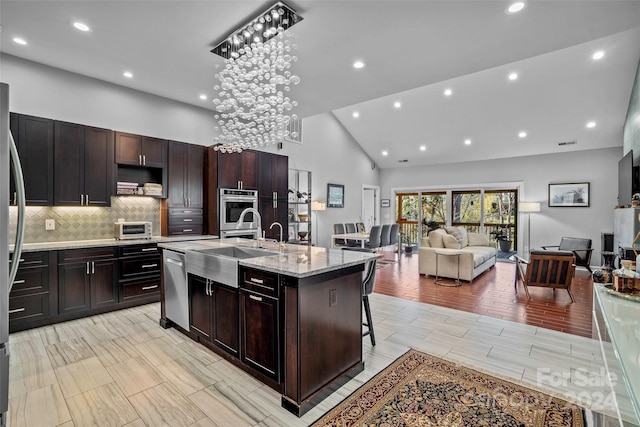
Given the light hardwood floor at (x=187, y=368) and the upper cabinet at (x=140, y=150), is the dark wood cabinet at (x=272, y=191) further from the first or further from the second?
the light hardwood floor at (x=187, y=368)

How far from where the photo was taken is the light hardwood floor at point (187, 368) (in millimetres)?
1987

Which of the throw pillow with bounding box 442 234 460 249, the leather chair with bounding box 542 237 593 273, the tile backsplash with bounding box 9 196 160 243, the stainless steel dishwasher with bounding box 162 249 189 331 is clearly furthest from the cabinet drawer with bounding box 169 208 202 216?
the leather chair with bounding box 542 237 593 273

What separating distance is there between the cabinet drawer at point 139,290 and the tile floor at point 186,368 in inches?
14.0

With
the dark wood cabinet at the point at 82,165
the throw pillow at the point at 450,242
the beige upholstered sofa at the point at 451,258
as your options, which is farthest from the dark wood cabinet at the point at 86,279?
the throw pillow at the point at 450,242

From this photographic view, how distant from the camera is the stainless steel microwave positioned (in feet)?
13.8

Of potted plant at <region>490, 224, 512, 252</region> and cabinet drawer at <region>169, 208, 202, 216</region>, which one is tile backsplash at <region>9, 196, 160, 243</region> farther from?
potted plant at <region>490, 224, 512, 252</region>

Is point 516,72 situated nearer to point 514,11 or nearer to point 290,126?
point 514,11

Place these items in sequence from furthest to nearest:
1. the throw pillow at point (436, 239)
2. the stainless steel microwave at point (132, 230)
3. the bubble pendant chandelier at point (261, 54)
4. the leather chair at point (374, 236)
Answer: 1. the leather chair at point (374, 236)
2. the throw pillow at point (436, 239)
3. the stainless steel microwave at point (132, 230)
4. the bubble pendant chandelier at point (261, 54)

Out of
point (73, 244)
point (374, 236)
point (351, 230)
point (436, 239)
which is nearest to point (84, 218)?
point (73, 244)

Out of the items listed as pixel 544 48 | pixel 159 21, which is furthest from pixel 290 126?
pixel 544 48

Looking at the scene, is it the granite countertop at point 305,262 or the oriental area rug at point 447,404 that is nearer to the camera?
the oriental area rug at point 447,404

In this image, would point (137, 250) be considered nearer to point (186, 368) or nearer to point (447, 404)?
point (186, 368)

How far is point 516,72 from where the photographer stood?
5.86 meters

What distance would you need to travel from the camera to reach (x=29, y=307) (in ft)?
11.0
